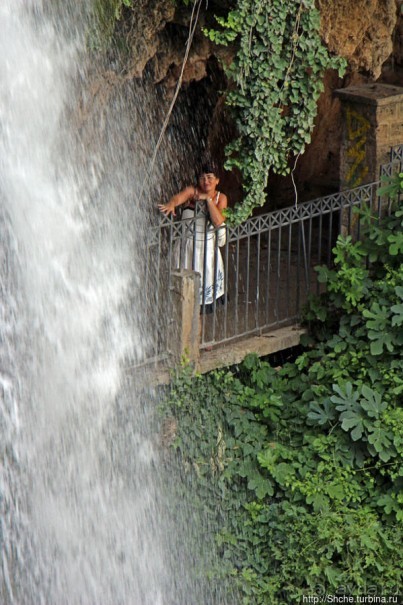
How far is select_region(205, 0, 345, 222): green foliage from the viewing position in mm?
8391

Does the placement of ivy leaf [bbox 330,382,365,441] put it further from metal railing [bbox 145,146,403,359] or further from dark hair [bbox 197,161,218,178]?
dark hair [bbox 197,161,218,178]

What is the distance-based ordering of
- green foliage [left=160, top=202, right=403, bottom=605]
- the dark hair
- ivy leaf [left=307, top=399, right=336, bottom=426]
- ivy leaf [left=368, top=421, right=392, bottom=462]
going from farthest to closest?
the dark hair → ivy leaf [left=307, top=399, right=336, bottom=426] → ivy leaf [left=368, top=421, right=392, bottom=462] → green foliage [left=160, top=202, right=403, bottom=605]

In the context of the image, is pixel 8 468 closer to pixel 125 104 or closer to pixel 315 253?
pixel 125 104

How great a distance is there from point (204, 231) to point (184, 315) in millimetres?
768

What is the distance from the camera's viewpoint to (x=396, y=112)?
978 cm

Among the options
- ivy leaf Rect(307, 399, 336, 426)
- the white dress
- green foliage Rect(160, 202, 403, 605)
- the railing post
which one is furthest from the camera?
the white dress

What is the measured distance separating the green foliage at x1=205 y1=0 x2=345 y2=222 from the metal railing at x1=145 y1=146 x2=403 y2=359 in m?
0.28

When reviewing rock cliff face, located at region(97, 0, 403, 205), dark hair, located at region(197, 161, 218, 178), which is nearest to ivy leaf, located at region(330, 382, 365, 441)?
rock cliff face, located at region(97, 0, 403, 205)

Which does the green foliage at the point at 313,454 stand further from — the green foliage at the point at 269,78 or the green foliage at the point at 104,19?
the green foliage at the point at 104,19

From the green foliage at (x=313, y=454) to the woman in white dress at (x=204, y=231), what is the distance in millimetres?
747

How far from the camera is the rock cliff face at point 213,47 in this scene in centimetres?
849

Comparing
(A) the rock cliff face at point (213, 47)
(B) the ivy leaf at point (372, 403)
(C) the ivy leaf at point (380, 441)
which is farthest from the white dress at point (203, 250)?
(C) the ivy leaf at point (380, 441)

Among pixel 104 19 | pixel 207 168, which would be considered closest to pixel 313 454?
pixel 104 19

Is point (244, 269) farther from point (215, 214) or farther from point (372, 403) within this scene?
point (372, 403)
